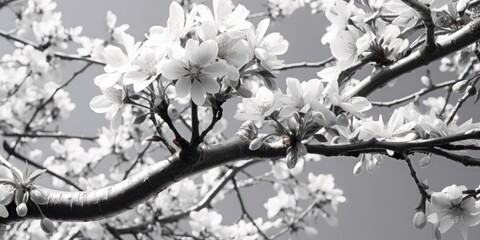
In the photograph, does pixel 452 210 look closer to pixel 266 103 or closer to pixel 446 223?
pixel 446 223

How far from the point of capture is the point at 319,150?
106 centimetres

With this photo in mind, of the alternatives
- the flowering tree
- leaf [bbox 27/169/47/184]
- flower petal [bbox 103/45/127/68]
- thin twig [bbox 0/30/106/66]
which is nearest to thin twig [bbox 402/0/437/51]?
the flowering tree

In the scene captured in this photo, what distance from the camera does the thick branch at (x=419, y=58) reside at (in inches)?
47.8

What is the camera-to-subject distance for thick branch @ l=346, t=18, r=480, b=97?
3.99ft

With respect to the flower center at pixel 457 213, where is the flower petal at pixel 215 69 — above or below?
above

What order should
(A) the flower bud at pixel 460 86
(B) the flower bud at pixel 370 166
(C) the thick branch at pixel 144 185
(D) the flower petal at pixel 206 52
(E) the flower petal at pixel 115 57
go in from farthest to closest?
(A) the flower bud at pixel 460 86, (B) the flower bud at pixel 370 166, (C) the thick branch at pixel 144 185, (E) the flower petal at pixel 115 57, (D) the flower petal at pixel 206 52

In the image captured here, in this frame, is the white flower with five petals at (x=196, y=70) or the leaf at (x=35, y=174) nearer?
the white flower with five petals at (x=196, y=70)

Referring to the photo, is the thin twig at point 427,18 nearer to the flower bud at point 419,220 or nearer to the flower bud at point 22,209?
the flower bud at point 419,220

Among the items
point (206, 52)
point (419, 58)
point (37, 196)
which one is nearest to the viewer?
point (206, 52)

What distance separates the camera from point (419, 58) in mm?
1243

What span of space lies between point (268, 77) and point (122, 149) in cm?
238

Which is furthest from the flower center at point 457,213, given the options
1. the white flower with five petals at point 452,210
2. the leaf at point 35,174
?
the leaf at point 35,174

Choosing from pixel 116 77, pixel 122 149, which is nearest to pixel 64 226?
pixel 122 149

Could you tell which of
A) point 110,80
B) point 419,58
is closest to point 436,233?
point 419,58
